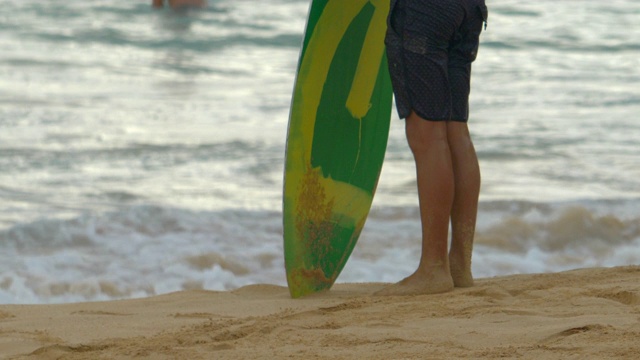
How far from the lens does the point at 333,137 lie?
11.8 ft

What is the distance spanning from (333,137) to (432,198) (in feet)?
2.17

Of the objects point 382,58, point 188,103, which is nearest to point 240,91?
point 188,103

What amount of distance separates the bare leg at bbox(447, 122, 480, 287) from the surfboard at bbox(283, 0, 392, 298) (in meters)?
0.51

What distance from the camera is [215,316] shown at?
2949 millimetres

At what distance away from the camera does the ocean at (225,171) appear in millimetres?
4516

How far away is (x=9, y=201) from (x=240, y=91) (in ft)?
15.1

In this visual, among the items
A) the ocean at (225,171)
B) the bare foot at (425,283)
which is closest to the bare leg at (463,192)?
the bare foot at (425,283)

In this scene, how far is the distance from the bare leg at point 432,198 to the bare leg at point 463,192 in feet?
Answer: 0.20

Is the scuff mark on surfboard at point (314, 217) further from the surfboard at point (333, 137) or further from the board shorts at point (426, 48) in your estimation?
the board shorts at point (426, 48)

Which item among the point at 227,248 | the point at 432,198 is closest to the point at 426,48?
the point at 432,198

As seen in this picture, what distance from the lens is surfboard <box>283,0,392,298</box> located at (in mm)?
3496

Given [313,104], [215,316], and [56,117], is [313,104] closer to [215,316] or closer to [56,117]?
[215,316]

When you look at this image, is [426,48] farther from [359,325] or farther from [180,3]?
[180,3]

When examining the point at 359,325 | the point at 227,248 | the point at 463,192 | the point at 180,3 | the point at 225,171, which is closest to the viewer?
the point at 359,325
